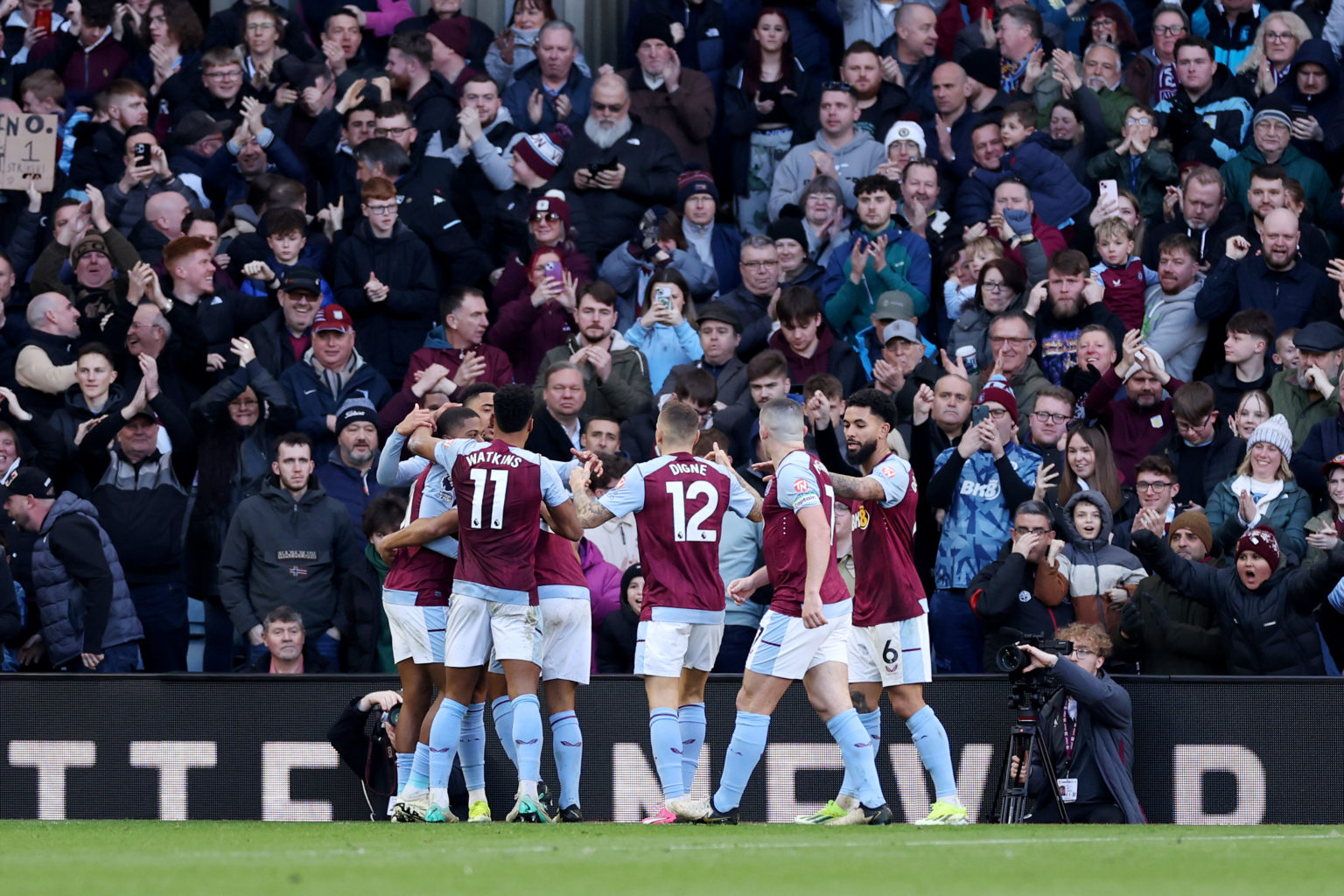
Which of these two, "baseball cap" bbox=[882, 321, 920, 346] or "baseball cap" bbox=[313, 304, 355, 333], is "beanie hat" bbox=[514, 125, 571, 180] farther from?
"baseball cap" bbox=[882, 321, 920, 346]

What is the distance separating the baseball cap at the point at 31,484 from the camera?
12.3 m

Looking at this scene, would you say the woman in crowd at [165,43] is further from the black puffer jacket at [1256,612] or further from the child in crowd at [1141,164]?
the black puffer jacket at [1256,612]

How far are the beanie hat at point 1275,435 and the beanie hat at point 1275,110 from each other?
3073mm

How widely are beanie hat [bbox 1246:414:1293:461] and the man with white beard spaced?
4947mm

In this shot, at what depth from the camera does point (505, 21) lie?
1767 centimetres

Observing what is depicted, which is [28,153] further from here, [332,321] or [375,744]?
[375,744]

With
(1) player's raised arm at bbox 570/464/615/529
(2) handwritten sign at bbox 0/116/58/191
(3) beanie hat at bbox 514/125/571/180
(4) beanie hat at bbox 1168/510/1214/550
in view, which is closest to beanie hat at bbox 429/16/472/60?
(3) beanie hat at bbox 514/125/571/180

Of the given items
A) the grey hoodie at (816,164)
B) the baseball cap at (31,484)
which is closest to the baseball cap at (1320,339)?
the grey hoodie at (816,164)

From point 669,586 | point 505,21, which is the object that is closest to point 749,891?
point 669,586

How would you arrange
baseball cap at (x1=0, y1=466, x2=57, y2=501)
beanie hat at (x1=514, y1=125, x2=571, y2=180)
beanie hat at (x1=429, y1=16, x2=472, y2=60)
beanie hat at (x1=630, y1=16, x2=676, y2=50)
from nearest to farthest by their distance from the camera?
baseball cap at (x1=0, y1=466, x2=57, y2=501)
beanie hat at (x1=514, y1=125, x2=571, y2=180)
beanie hat at (x1=630, y1=16, x2=676, y2=50)
beanie hat at (x1=429, y1=16, x2=472, y2=60)

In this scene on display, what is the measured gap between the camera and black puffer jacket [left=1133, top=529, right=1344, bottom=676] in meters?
10.8

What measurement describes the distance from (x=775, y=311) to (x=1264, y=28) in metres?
4.68

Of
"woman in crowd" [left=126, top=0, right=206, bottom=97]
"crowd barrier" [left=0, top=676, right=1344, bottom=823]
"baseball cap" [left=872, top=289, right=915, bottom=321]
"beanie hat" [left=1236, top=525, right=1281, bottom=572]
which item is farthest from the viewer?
"woman in crowd" [left=126, top=0, right=206, bottom=97]

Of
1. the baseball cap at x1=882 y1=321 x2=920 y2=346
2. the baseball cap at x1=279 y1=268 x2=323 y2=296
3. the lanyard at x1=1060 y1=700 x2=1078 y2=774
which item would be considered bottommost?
the lanyard at x1=1060 y1=700 x2=1078 y2=774
